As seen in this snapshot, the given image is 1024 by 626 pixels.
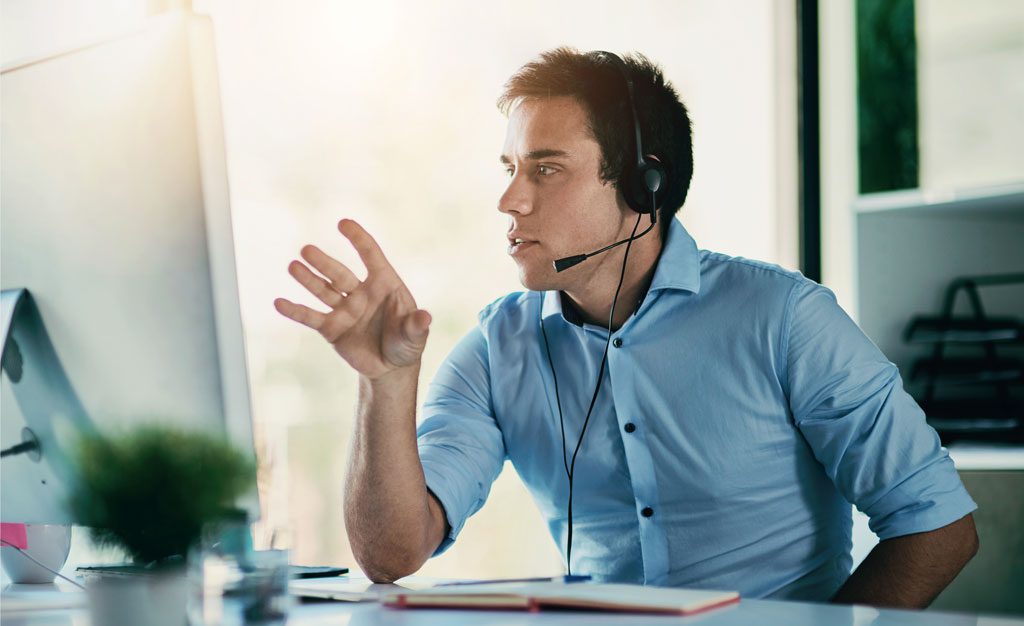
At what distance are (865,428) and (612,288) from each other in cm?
45

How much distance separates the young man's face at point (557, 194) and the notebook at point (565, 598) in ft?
2.22

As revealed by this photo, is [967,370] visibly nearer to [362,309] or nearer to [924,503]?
[924,503]

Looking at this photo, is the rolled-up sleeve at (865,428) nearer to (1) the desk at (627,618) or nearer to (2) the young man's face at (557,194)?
(2) the young man's face at (557,194)

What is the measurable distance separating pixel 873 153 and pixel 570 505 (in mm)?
1279

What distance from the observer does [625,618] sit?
0.85 m

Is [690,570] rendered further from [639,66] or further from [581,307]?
[639,66]

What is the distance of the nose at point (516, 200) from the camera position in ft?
5.24

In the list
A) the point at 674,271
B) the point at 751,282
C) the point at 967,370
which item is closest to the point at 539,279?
the point at 674,271

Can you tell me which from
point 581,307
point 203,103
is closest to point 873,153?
point 581,307

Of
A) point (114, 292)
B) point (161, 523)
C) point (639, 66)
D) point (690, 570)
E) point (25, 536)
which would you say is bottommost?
point (690, 570)

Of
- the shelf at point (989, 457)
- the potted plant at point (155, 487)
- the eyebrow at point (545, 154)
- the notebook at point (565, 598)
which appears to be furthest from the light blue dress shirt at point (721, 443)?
the potted plant at point (155, 487)

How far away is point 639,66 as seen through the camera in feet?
5.66

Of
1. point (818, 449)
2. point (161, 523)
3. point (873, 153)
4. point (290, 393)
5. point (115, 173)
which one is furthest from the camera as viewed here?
point (290, 393)

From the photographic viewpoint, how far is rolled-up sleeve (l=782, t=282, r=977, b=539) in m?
1.34
